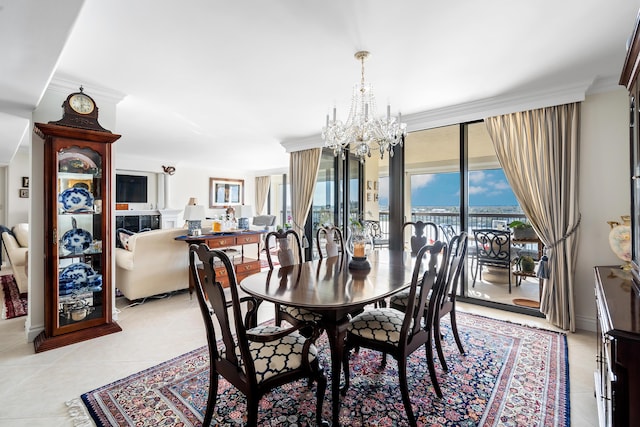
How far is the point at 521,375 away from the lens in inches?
85.8

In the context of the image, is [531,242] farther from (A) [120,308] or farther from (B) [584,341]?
(A) [120,308]

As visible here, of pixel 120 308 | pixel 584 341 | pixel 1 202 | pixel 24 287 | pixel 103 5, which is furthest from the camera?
pixel 1 202

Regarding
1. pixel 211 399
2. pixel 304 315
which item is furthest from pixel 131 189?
pixel 211 399

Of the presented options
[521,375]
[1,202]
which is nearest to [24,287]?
[1,202]

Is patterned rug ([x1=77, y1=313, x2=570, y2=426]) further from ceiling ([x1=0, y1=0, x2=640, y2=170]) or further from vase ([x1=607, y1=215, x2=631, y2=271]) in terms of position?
ceiling ([x1=0, y1=0, x2=640, y2=170])

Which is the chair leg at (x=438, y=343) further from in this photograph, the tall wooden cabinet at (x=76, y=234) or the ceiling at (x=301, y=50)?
the tall wooden cabinet at (x=76, y=234)

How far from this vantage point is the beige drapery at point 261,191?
983cm

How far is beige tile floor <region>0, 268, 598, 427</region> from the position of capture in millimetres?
1832

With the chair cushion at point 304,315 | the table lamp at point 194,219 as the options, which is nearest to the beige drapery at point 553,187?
the chair cushion at point 304,315

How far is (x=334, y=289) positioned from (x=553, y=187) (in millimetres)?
2681

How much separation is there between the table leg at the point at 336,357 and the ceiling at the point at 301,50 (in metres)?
1.87

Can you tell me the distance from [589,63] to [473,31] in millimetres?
1268

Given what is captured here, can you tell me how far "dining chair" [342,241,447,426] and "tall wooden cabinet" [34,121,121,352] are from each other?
2532mm

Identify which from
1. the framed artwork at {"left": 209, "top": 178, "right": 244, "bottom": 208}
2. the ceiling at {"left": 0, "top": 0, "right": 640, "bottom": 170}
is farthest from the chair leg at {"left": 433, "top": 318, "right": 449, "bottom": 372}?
the framed artwork at {"left": 209, "top": 178, "right": 244, "bottom": 208}
